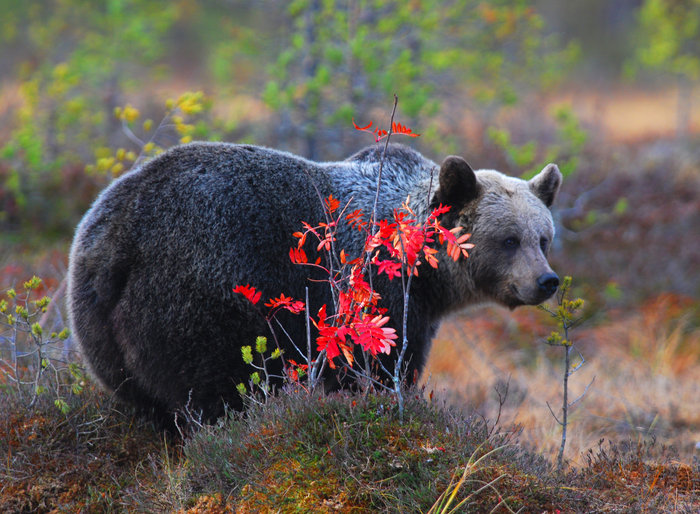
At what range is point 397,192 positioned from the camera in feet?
15.6

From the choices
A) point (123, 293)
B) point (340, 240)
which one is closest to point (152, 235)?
point (123, 293)

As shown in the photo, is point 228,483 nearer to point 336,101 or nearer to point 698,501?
point 698,501

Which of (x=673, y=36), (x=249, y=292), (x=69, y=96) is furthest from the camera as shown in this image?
(x=673, y=36)

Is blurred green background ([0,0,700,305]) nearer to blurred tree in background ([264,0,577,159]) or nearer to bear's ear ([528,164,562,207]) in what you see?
blurred tree in background ([264,0,577,159])

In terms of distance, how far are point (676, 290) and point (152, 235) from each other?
9.44 meters

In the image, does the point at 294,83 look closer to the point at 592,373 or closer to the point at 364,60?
the point at 364,60

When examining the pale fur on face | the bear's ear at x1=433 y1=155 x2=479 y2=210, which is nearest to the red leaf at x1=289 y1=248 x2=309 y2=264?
the bear's ear at x1=433 y1=155 x2=479 y2=210

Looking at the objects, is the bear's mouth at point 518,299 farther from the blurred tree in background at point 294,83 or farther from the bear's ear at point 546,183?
the blurred tree in background at point 294,83

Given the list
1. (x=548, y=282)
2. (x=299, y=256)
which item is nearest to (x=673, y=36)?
(x=548, y=282)

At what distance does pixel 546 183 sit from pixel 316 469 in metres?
2.94

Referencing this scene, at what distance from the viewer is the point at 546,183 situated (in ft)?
16.0

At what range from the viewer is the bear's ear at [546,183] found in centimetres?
486

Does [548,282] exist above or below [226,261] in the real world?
below

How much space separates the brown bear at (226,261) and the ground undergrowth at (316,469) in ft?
1.44
